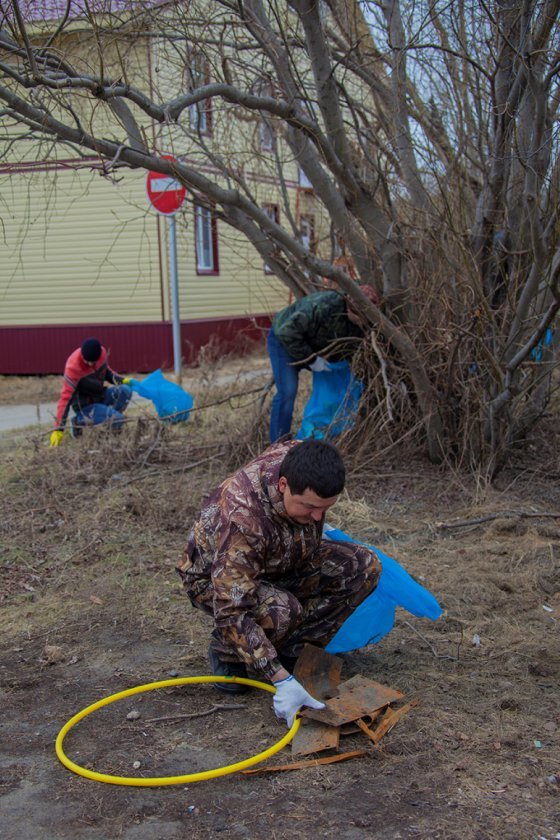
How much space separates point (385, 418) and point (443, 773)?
386 centimetres

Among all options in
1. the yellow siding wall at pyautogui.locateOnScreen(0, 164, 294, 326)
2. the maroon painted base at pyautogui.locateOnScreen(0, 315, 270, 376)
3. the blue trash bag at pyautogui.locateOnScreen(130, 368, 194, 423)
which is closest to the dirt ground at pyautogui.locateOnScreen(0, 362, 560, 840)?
the blue trash bag at pyautogui.locateOnScreen(130, 368, 194, 423)

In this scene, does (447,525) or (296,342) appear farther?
(296,342)

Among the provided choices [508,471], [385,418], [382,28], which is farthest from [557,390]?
[382,28]

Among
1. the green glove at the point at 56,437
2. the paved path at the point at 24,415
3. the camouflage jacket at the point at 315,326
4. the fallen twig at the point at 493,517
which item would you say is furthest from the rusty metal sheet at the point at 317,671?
the paved path at the point at 24,415

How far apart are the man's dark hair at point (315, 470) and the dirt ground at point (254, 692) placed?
92 centimetres

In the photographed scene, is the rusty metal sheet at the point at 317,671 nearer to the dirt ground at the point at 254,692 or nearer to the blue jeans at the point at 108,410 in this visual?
the dirt ground at the point at 254,692

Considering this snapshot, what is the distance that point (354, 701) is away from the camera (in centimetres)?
297

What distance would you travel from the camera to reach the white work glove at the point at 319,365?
6466mm

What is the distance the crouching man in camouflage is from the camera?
2.84 metres

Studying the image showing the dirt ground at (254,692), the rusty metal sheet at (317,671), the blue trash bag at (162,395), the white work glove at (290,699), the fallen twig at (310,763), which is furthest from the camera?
the blue trash bag at (162,395)

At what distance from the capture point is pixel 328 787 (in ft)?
8.60

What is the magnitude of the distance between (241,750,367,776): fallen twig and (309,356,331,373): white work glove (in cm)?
400

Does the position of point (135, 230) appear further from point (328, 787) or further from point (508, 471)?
point (328, 787)

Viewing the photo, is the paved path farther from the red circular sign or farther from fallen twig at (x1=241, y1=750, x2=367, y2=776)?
fallen twig at (x1=241, y1=750, x2=367, y2=776)
